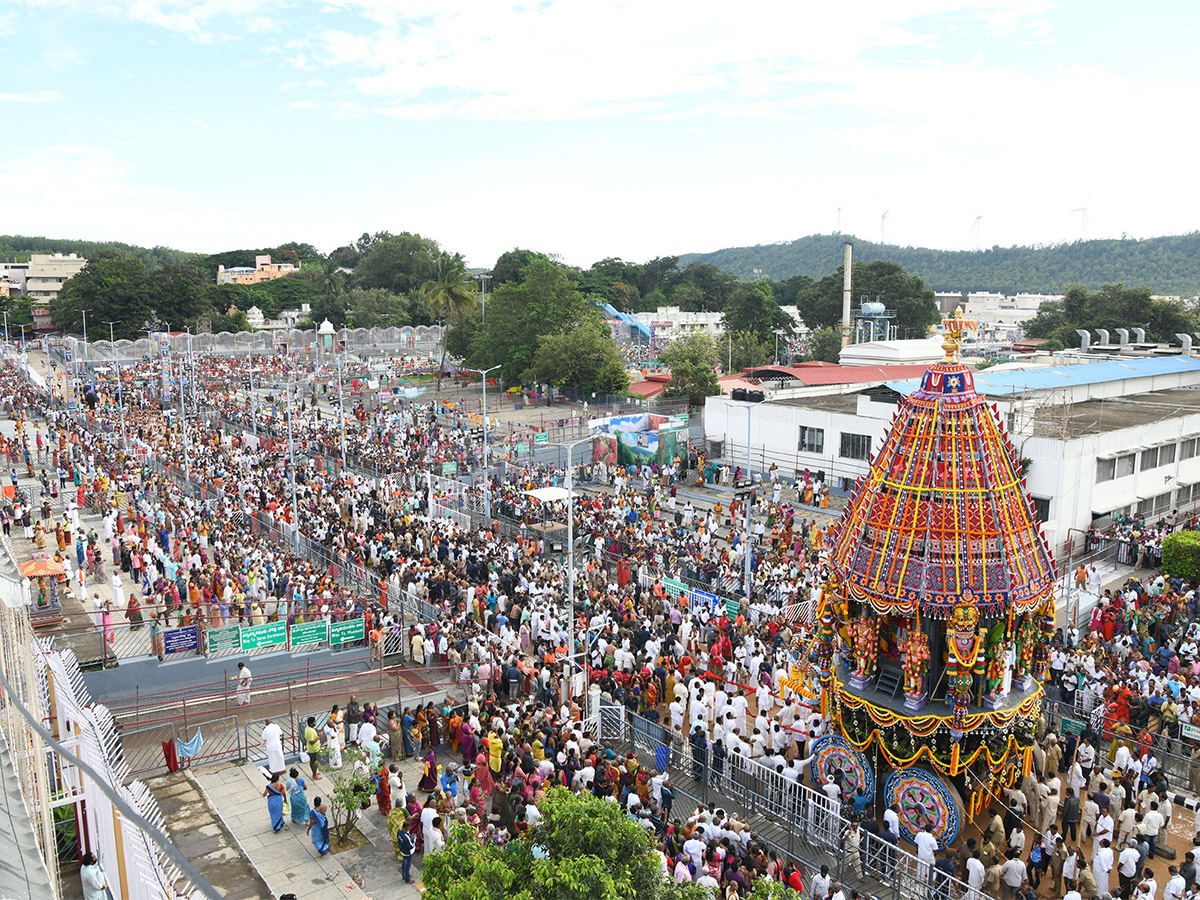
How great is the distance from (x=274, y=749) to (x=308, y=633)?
440cm

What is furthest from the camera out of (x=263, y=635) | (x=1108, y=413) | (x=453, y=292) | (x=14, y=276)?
(x=14, y=276)

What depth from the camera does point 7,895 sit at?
225 inches

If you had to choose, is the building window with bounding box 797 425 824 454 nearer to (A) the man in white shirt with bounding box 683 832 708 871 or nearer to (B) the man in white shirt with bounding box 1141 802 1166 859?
(B) the man in white shirt with bounding box 1141 802 1166 859

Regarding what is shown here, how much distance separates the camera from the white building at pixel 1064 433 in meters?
31.1

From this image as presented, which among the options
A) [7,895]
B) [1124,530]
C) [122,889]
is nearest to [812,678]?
[122,889]

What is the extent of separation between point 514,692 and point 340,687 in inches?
150

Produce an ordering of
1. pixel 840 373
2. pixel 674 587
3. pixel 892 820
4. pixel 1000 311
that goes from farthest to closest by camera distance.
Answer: pixel 1000 311, pixel 840 373, pixel 674 587, pixel 892 820

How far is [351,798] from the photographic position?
13984 mm

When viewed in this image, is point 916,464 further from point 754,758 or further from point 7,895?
point 7,895

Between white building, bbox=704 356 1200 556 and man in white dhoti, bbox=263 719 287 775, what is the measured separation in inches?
918

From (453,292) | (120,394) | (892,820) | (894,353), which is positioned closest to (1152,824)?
(892,820)

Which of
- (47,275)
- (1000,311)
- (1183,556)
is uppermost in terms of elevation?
(47,275)

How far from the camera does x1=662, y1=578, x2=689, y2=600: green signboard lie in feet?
77.3

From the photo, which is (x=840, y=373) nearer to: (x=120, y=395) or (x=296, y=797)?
(x=120, y=395)
